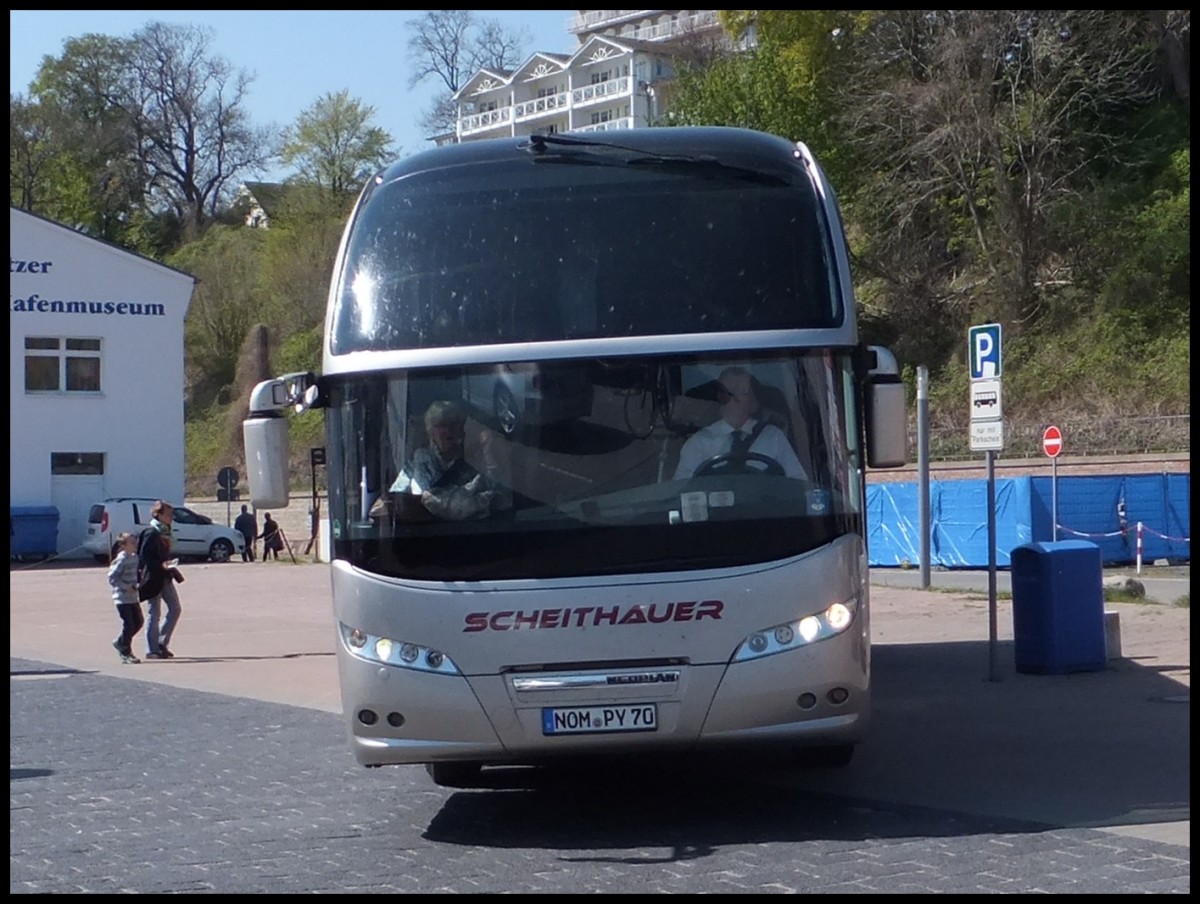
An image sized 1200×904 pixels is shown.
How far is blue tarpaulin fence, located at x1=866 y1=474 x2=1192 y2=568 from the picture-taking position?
102 feet

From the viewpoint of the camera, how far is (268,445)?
8703 mm

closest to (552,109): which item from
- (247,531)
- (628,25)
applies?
(628,25)

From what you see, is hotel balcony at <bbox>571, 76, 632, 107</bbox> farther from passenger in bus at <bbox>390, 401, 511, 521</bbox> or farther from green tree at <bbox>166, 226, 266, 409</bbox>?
passenger in bus at <bbox>390, 401, 511, 521</bbox>

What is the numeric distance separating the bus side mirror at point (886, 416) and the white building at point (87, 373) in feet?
135

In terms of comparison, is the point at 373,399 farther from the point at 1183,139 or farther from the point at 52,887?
the point at 1183,139

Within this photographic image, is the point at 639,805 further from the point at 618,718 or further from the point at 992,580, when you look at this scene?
the point at 992,580

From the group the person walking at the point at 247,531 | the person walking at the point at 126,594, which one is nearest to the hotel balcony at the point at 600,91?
the person walking at the point at 247,531

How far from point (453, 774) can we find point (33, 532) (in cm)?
3702

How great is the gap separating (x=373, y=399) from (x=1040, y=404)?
37780 mm

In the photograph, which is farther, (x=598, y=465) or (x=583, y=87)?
(x=583, y=87)

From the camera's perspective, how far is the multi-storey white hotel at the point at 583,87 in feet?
306

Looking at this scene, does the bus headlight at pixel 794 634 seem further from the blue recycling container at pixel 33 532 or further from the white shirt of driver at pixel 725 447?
the blue recycling container at pixel 33 532

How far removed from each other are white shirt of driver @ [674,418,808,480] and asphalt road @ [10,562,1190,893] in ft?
5.86

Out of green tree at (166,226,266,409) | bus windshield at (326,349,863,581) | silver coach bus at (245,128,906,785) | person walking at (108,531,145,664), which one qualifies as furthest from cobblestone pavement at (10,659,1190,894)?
green tree at (166,226,266,409)
